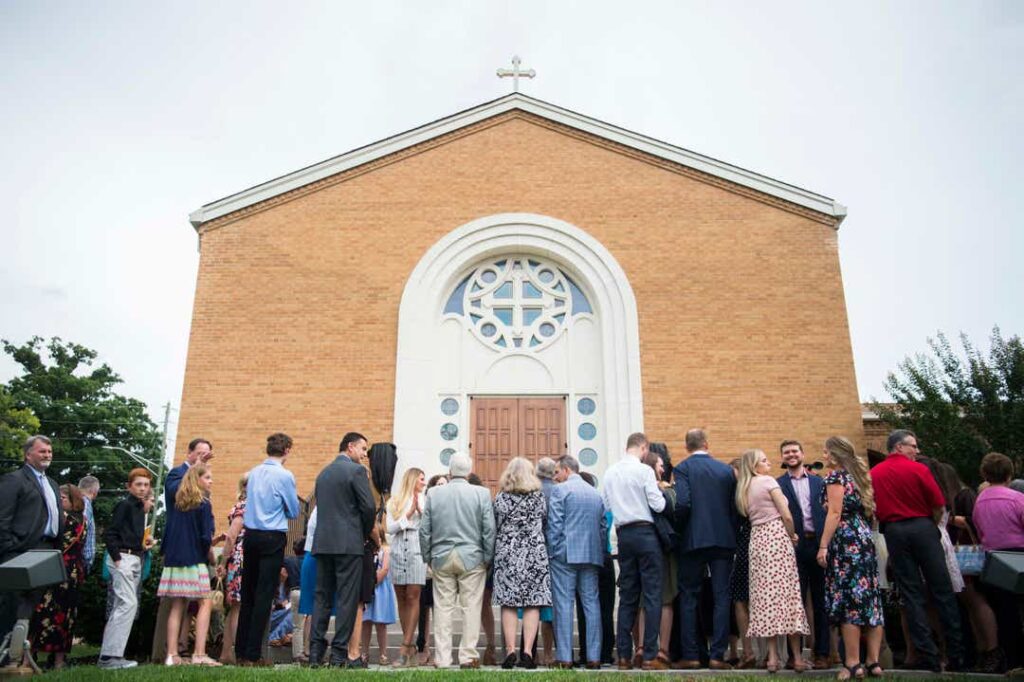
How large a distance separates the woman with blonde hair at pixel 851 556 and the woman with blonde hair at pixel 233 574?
202 inches

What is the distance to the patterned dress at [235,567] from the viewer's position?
7730 mm

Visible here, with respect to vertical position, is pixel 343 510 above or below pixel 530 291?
below

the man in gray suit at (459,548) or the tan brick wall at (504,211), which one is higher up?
the tan brick wall at (504,211)

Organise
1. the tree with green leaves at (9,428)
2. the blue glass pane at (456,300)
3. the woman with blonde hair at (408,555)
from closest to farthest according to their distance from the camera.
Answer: the woman with blonde hair at (408,555) → the blue glass pane at (456,300) → the tree with green leaves at (9,428)

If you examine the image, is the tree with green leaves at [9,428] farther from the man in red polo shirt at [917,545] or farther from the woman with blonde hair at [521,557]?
the man in red polo shirt at [917,545]

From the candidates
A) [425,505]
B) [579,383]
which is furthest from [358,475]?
[579,383]

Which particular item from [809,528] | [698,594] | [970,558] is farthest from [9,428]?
[970,558]

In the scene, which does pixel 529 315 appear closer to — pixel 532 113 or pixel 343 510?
pixel 532 113

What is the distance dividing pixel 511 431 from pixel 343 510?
6.87 metres

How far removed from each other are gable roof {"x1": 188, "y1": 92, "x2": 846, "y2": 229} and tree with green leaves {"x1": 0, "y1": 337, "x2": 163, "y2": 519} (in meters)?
28.7

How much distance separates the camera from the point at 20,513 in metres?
6.95

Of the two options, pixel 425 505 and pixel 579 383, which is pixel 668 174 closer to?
pixel 579 383

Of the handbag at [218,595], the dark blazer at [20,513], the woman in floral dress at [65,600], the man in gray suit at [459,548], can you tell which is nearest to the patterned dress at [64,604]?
the woman in floral dress at [65,600]

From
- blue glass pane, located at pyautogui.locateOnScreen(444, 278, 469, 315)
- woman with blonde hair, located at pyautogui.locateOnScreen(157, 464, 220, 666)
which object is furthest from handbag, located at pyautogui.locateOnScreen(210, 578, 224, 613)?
blue glass pane, located at pyautogui.locateOnScreen(444, 278, 469, 315)
